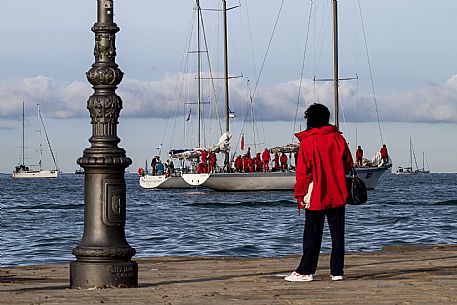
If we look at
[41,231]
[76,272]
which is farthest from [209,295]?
[41,231]

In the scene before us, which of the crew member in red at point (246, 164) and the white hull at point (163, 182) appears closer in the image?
the crew member in red at point (246, 164)

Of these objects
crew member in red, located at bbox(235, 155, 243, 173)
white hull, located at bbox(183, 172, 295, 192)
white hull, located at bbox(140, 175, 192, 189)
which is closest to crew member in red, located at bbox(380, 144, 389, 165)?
white hull, located at bbox(183, 172, 295, 192)

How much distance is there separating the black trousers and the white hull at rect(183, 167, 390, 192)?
58.3 metres

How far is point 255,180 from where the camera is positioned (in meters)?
70.6

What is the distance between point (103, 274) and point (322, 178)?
2142 mm

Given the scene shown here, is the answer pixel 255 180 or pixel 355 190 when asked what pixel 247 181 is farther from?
pixel 355 190

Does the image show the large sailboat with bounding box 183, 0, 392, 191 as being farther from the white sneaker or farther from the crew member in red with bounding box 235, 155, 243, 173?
the white sneaker

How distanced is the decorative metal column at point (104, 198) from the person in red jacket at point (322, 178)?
1.63 m

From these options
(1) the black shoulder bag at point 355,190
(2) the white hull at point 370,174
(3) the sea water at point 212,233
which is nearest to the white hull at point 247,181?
(2) the white hull at point 370,174

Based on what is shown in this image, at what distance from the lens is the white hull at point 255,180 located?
70.0 metres

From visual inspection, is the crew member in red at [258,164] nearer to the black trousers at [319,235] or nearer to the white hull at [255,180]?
the white hull at [255,180]

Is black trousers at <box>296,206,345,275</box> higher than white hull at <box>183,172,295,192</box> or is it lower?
lower

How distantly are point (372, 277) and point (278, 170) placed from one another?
61102 millimetres

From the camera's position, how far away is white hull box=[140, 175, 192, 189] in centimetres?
8506
